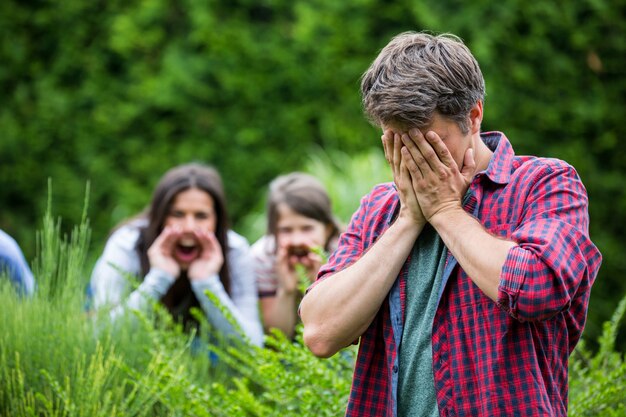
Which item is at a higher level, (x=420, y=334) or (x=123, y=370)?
(x=123, y=370)

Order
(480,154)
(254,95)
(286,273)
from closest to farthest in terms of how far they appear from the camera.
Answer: (480,154)
(286,273)
(254,95)

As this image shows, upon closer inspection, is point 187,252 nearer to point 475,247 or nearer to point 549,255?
point 475,247

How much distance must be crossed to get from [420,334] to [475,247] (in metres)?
0.26

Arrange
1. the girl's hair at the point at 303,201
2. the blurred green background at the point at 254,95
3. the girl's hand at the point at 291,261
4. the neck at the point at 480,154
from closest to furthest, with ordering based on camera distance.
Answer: the neck at the point at 480,154, the girl's hand at the point at 291,261, the girl's hair at the point at 303,201, the blurred green background at the point at 254,95

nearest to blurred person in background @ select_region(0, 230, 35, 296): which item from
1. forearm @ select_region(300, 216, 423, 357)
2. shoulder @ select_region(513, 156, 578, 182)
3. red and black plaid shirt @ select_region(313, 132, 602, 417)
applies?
forearm @ select_region(300, 216, 423, 357)

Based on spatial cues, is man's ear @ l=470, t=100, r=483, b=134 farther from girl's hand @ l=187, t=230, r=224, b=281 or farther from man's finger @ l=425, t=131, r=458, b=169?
girl's hand @ l=187, t=230, r=224, b=281

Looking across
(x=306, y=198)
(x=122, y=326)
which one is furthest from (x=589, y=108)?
(x=122, y=326)

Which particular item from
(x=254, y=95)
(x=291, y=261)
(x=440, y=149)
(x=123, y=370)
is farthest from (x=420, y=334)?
(x=254, y=95)

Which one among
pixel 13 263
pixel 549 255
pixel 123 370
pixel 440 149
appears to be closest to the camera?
pixel 549 255

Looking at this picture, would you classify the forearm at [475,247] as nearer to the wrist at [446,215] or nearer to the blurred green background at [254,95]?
the wrist at [446,215]

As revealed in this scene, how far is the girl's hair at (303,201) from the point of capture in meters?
4.40

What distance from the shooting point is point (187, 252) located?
4.30 metres

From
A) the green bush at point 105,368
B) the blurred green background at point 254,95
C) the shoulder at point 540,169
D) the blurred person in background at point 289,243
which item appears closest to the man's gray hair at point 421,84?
Answer: the shoulder at point 540,169

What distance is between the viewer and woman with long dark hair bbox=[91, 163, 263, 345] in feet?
13.4
